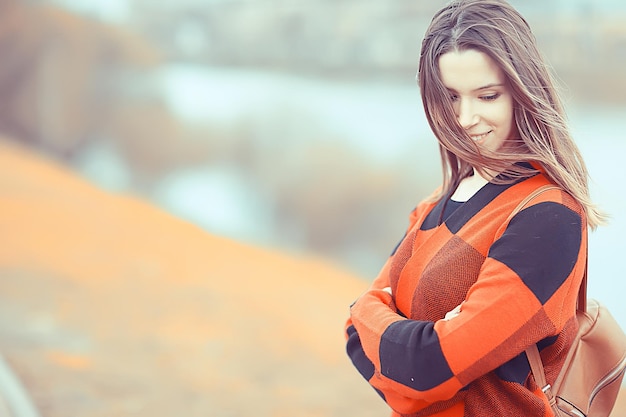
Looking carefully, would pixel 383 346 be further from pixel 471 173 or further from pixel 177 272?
pixel 177 272

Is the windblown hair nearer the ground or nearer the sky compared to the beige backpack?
nearer the sky

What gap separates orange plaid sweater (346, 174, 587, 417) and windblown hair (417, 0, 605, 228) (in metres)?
0.03

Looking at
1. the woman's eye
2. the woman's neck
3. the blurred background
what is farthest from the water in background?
the woman's eye

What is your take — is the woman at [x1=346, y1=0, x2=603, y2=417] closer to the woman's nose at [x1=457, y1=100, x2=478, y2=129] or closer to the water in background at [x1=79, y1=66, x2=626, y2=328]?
the woman's nose at [x1=457, y1=100, x2=478, y2=129]

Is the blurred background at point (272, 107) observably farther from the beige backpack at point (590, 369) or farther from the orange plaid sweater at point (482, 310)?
the orange plaid sweater at point (482, 310)

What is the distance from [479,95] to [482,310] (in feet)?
0.99

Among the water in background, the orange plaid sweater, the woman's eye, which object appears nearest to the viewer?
the orange plaid sweater

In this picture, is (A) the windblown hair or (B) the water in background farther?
(B) the water in background

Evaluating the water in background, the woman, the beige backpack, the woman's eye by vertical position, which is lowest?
the beige backpack

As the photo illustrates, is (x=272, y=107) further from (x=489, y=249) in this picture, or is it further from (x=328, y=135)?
(x=489, y=249)

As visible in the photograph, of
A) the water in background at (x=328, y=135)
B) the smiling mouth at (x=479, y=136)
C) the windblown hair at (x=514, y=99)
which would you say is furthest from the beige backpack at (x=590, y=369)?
the water in background at (x=328, y=135)

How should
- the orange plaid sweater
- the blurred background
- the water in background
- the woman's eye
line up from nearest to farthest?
the orange plaid sweater, the woman's eye, the water in background, the blurred background

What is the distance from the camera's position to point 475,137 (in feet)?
3.56

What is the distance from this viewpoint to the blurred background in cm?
231
